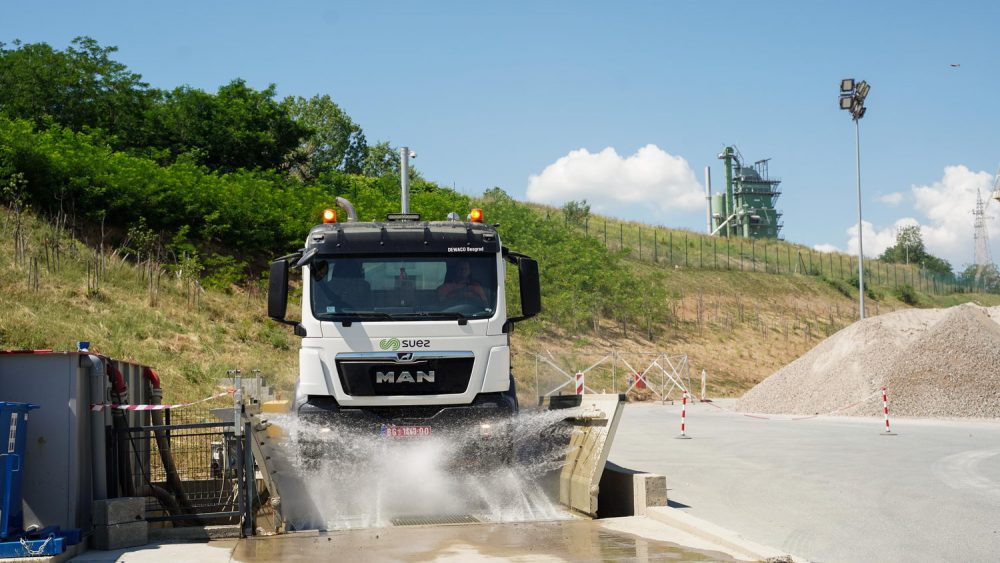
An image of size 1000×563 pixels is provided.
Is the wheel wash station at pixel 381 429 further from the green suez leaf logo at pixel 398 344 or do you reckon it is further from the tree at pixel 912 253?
the tree at pixel 912 253

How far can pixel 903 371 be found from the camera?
3042cm

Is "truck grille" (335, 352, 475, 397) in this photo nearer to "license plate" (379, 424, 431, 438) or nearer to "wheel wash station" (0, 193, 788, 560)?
"wheel wash station" (0, 193, 788, 560)

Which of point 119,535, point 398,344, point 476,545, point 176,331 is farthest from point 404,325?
point 176,331

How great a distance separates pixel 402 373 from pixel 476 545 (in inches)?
103

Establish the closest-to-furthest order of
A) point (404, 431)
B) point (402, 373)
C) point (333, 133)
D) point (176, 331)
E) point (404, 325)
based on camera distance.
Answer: point (404, 431)
point (402, 373)
point (404, 325)
point (176, 331)
point (333, 133)

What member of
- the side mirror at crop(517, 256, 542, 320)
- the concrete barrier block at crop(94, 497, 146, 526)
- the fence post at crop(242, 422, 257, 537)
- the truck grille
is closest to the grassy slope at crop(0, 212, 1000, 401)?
the side mirror at crop(517, 256, 542, 320)

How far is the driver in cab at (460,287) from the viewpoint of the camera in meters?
11.2

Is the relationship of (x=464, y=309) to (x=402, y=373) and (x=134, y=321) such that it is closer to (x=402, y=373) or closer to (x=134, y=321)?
(x=402, y=373)

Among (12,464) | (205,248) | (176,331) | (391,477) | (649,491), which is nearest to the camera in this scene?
(12,464)

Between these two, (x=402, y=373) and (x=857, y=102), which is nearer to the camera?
(x=402, y=373)

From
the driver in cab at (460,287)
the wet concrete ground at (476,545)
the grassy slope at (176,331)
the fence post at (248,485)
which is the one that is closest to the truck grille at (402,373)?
the driver in cab at (460,287)

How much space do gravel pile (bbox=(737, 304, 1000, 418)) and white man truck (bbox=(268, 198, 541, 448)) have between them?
2176 centimetres

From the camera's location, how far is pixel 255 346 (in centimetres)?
3011

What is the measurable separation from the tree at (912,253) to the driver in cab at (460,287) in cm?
10802
